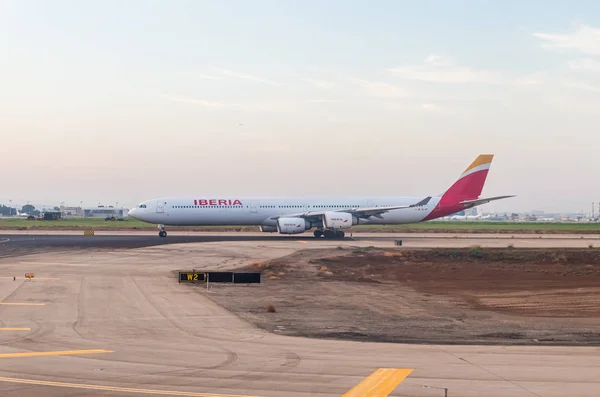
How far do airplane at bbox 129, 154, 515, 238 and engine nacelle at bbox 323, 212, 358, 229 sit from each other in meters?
1.15

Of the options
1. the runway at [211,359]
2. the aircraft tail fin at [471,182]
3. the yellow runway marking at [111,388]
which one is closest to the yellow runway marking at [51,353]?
the runway at [211,359]

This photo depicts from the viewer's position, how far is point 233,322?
19.9 meters

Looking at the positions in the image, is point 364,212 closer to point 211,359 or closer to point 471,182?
point 471,182

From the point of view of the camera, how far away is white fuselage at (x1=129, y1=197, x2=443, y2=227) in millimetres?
65188

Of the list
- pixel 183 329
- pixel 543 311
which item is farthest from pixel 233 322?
pixel 543 311

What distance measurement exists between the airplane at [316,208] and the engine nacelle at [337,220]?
45.1 inches

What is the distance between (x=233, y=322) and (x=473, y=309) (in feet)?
29.7

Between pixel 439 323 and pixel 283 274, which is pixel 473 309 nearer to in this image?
pixel 439 323

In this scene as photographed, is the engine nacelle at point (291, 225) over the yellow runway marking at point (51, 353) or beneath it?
over

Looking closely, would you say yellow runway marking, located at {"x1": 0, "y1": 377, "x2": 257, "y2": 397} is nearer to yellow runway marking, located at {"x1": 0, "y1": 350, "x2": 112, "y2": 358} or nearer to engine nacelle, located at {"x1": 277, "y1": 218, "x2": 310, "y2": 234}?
yellow runway marking, located at {"x1": 0, "y1": 350, "x2": 112, "y2": 358}

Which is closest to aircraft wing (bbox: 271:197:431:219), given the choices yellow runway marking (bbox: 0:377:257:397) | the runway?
the runway

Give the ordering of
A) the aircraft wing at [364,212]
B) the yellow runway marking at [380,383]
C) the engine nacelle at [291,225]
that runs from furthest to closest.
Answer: the aircraft wing at [364,212] → the engine nacelle at [291,225] → the yellow runway marking at [380,383]

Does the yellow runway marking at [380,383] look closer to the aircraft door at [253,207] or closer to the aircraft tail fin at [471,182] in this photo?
the aircraft door at [253,207]

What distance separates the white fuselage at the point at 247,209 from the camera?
214 feet
